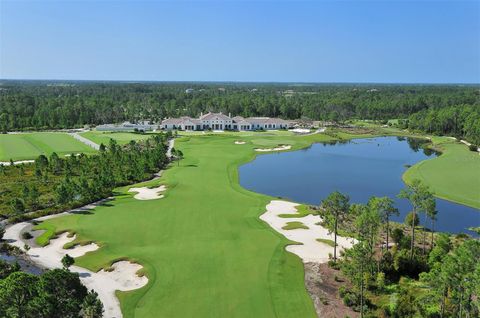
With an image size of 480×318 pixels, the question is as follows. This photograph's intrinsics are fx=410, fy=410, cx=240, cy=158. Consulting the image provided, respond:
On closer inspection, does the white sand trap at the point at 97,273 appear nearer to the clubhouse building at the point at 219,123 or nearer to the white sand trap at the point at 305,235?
the white sand trap at the point at 305,235

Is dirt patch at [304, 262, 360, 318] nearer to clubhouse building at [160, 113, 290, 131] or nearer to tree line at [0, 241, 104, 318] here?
tree line at [0, 241, 104, 318]

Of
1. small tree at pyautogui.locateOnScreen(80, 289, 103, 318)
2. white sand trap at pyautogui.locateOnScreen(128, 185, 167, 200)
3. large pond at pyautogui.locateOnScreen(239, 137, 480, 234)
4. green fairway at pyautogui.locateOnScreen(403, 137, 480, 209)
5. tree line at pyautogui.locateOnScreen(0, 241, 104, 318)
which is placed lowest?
large pond at pyautogui.locateOnScreen(239, 137, 480, 234)

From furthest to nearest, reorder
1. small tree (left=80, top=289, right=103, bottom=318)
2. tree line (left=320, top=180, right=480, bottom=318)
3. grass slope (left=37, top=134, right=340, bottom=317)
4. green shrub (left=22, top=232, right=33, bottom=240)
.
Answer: green shrub (left=22, top=232, right=33, bottom=240) → grass slope (left=37, top=134, right=340, bottom=317) → small tree (left=80, top=289, right=103, bottom=318) → tree line (left=320, top=180, right=480, bottom=318)

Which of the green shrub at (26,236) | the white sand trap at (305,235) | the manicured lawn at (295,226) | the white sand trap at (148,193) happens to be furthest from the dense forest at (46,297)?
the white sand trap at (148,193)

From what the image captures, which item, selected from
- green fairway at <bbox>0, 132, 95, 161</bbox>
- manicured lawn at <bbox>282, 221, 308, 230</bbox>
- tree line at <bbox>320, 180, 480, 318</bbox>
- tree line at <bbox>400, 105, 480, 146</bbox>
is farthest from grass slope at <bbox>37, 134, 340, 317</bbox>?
tree line at <bbox>400, 105, 480, 146</bbox>

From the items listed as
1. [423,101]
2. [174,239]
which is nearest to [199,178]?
[174,239]

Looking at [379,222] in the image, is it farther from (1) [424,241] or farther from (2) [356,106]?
(2) [356,106]

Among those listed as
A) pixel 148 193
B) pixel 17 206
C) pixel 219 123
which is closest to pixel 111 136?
pixel 219 123

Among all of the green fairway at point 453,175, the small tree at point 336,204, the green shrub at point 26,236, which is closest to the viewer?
the small tree at point 336,204
